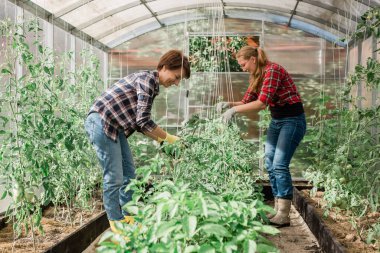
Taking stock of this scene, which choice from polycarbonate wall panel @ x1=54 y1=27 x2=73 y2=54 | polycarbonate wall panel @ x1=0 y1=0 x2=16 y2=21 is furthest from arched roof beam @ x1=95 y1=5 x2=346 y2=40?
polycarbonate wall panel @ x1=0 y1=0 x2=16 y2=21

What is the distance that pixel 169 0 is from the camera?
666 centimetres

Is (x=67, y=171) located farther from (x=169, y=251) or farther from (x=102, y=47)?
(x=102, y=47)

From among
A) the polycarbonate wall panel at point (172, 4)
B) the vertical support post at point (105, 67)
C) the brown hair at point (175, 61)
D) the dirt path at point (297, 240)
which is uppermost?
the polycarbonate wall panel at point (172, 4)

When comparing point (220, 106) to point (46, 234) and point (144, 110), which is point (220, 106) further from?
point (46, 234)

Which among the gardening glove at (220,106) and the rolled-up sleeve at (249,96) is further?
the rolled-up sleeve at (249,96)

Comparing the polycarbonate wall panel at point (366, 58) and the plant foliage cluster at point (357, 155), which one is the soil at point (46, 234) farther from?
the polycarbonate wall panel at point (366, 58)

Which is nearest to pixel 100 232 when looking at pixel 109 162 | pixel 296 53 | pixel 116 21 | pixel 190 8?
pixel 109 162

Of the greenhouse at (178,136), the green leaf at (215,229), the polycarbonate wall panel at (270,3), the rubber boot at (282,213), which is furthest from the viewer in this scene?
the polycarbonate wall panel at (270,3)

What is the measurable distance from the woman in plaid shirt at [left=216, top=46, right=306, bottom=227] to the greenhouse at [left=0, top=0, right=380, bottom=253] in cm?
1

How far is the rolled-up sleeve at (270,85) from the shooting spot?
372cm

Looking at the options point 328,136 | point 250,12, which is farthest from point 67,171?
point 250,12

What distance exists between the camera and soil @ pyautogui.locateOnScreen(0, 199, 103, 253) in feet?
9.96

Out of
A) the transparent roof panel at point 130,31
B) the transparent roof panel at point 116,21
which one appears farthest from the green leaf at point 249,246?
the transparent roof panel at point 130,31

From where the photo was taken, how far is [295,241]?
3723 mm
